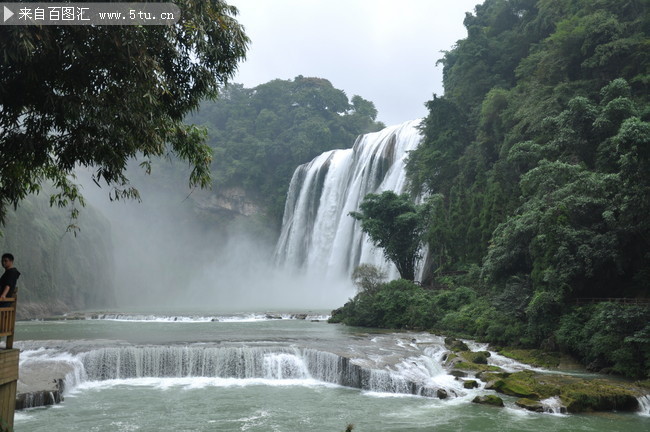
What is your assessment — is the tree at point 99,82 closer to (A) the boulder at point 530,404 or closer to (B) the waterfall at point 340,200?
(A) the boulder at point 530,404

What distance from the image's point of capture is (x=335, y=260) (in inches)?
1672

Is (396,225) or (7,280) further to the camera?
(396,225)

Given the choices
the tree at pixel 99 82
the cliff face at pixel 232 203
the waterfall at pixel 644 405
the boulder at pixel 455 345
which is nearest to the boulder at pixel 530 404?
the waterfall at pixel 644 405

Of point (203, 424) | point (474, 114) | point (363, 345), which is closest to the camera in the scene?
point (203, 424)

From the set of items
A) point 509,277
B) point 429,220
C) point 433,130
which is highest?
point 433,130

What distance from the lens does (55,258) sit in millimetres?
38938

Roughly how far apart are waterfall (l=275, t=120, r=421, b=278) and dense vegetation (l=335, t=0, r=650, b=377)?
4.90 meters

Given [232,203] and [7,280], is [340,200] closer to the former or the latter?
[232,203]

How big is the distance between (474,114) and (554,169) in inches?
618

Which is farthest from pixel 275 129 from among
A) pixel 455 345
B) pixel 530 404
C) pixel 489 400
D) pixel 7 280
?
pixel 7 280

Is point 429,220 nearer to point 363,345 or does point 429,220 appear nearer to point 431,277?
point 431,277

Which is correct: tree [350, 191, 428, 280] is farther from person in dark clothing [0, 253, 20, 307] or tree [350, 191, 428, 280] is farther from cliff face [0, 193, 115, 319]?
person in dark clothing [0, 253, 20, 307]

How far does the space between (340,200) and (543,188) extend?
2636 cm

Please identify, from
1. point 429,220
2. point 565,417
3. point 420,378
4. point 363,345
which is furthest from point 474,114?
point 565,417
